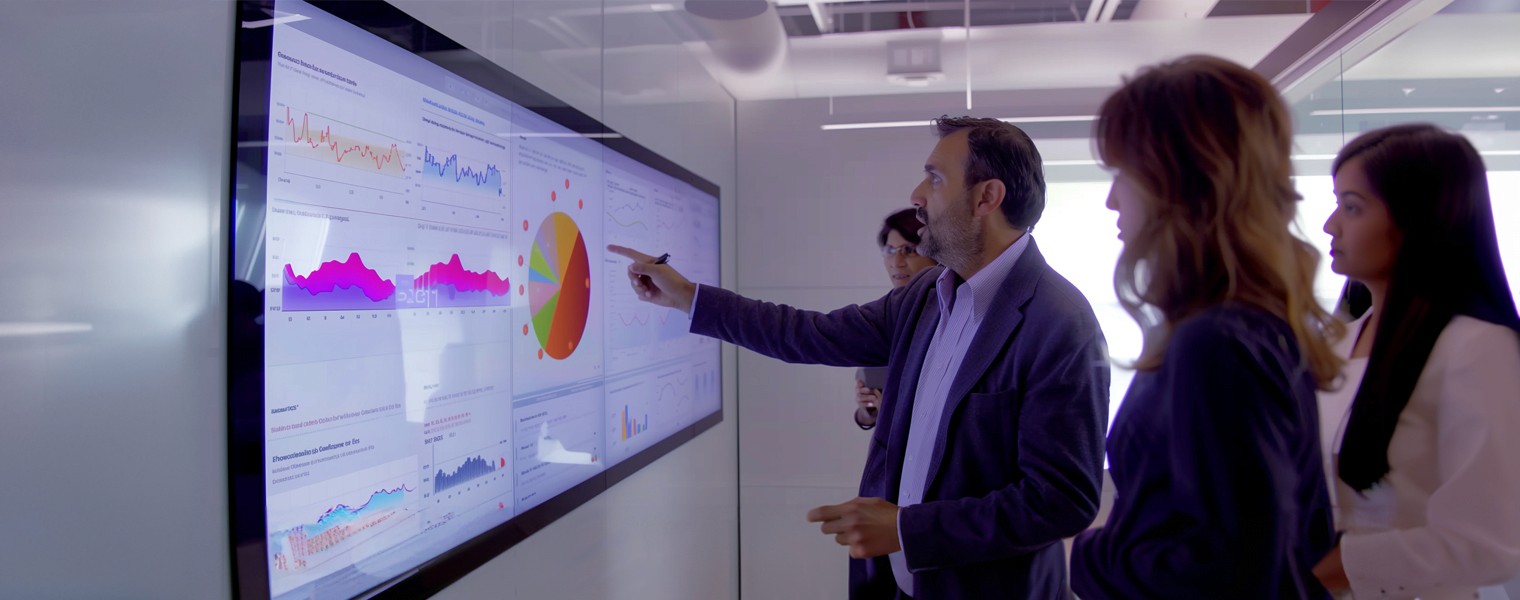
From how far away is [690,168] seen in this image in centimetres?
370

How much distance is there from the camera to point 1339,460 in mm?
1374

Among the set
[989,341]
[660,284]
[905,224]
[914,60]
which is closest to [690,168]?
[905,224]

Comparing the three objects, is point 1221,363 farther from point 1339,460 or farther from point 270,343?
point 270,343

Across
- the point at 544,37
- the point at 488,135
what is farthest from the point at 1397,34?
the point at 488,135

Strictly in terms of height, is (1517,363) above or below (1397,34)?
below

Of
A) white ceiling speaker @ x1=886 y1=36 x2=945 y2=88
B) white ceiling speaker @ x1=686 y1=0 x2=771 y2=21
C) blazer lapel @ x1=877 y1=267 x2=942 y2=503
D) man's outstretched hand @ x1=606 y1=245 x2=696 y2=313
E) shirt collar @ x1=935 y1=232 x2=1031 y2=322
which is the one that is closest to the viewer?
shirt collar @ x1=935 y1=232 x2=1031 y2=322

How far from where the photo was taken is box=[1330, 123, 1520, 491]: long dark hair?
1.34m

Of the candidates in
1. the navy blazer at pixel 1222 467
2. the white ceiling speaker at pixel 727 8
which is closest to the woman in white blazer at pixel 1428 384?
the navy blazer at pixel 1222 467

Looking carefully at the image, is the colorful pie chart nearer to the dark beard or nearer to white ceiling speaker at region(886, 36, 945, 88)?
the dark beard

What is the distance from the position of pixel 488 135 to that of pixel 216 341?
0.88m

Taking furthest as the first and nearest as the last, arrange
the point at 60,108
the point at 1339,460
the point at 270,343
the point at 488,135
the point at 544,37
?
1. the point at 544,37
2. the point at 488,135
3. the point at 1339,460
4. the point at 270,343
5. the point at 60,108

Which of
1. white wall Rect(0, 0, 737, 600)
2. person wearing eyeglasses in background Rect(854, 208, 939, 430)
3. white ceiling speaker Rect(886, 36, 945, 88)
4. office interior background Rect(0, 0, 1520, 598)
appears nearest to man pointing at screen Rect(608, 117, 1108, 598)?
office interior background Rect(0, 0, 1520, 598)

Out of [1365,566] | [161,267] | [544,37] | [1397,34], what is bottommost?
[1365,566]

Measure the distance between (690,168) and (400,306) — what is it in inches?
86.9
